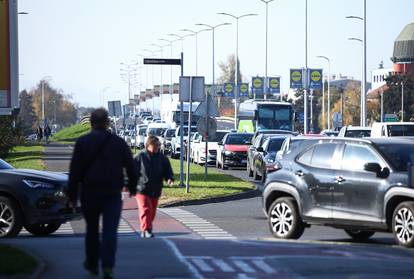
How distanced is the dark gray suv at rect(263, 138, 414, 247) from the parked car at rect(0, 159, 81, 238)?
3408 millimetres

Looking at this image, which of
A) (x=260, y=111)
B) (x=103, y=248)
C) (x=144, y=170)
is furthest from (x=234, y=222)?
(x=260, y=111)

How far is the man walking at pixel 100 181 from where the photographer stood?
12.1 metres

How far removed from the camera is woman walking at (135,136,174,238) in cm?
1903

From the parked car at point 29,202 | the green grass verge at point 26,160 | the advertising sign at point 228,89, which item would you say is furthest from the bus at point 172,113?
the parked car at point 29,202

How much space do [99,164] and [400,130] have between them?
2865 cm

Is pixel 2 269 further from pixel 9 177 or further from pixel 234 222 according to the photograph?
pixel 234 222

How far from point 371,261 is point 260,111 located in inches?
2114

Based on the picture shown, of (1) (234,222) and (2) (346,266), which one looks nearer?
(2) (346,266)

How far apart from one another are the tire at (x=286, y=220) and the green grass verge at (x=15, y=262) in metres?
5.43

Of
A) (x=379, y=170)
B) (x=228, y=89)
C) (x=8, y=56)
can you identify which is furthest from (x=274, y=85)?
(x=379, y=170)

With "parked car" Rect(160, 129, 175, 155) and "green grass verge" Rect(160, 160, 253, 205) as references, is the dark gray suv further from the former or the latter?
"parked car" Rect(160, 129, 175, 155)

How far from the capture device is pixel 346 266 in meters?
13.5

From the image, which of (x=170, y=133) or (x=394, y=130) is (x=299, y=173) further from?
(x=170, y=133)

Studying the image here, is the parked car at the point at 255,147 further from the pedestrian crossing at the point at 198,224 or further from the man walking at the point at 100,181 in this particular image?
the man walking at the point at 100,181
